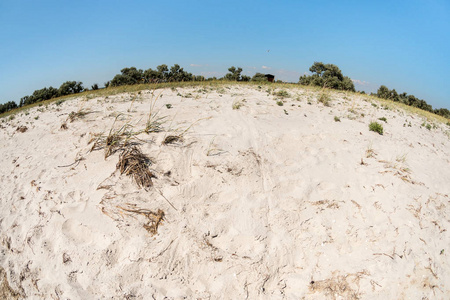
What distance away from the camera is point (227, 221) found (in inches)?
121

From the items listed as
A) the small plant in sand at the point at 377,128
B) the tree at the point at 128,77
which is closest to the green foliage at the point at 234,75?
the tree at the point at 128,77

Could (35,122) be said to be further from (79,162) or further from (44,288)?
(44,288)

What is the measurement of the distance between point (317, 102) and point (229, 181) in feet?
19.0

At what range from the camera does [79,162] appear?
3.83m

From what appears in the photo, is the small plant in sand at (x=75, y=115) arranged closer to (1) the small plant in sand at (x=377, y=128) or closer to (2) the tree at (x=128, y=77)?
(1) the small plant in sand at (x=377, y=128)

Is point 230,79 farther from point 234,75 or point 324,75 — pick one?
point 324,75

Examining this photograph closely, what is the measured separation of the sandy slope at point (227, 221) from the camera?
2.56 metres

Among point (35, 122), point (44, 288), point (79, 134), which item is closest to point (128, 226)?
point (44, 288)

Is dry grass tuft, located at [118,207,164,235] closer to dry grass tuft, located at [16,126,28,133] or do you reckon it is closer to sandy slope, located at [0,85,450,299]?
sandy slope, located at [0,85,450,299]

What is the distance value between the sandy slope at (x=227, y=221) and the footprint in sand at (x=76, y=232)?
0.04 feet

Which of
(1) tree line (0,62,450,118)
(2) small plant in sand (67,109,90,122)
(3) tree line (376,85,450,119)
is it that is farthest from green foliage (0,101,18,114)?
(3) tree line (376,85,450,119)

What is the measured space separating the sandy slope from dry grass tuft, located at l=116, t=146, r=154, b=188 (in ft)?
0.32

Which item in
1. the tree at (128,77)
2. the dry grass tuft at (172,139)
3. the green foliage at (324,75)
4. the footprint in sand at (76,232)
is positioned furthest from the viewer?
the tree at (128,77)

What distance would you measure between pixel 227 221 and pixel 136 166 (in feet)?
5.34
